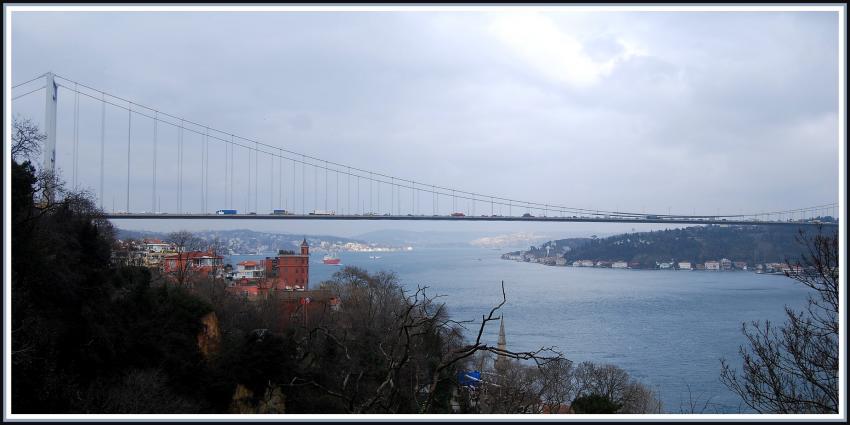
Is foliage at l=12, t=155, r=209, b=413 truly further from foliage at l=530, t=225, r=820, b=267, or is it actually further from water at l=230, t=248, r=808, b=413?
foliage at l=530, t=225, r=820, b=267

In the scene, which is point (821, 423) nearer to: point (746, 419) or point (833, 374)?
point (746, 419)

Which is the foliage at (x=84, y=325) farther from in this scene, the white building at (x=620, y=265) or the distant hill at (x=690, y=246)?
the white building at (x=620, y=265)

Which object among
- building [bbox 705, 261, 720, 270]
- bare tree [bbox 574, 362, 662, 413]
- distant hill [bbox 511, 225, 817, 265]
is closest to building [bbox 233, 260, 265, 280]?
bare tree [bbox 574, 362, 662, 413]

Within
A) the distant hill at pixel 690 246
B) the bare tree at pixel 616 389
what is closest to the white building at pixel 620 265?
the distant hill at pixel 690 246

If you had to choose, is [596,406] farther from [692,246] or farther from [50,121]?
[692,246]

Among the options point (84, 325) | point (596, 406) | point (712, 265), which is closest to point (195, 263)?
point (84, 325)

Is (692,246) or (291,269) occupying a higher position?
(692,246)
